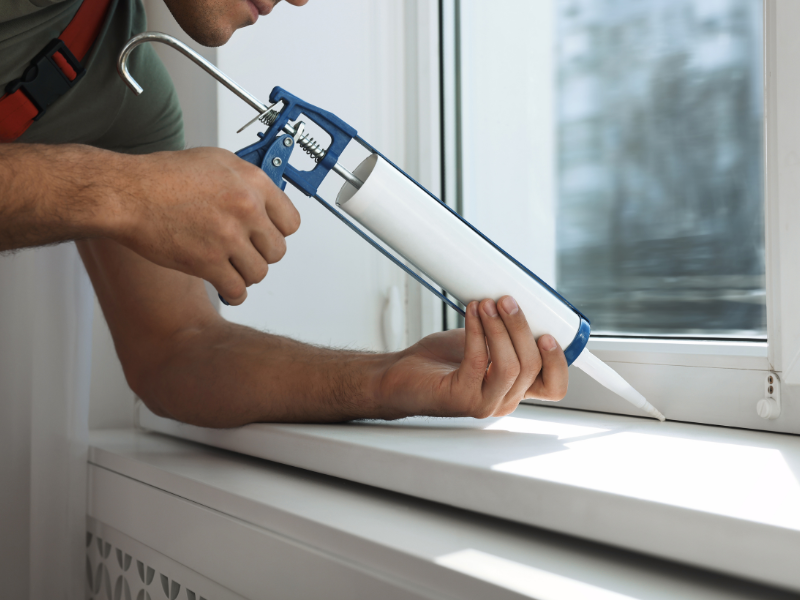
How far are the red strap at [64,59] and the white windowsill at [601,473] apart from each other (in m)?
0.44

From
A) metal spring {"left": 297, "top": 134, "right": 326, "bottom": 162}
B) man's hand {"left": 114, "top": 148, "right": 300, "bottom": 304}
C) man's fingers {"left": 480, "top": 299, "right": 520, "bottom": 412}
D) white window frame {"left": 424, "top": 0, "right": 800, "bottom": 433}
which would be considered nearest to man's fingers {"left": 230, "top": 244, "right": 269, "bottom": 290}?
man's hand {"left": 114, "top": 148, "right": 300, "bottom": 304}

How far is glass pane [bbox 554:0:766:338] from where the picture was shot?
77 centimetres

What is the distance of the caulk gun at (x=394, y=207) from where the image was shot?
592 mm

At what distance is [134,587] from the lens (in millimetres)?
782

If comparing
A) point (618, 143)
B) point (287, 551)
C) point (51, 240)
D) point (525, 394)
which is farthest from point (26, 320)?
point (618, 143)

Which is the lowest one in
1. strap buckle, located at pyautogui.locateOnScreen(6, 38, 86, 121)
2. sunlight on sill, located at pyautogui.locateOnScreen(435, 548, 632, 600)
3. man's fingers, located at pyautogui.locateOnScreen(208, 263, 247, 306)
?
sunlight on sill, located at pyautogui.locateOnScreen(435, 548, 632, 600)

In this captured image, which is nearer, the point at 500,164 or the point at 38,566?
the point at 38,566

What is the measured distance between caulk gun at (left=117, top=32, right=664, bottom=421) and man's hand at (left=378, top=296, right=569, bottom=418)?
0.02 metres

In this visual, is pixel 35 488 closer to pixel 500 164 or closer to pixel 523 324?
pixel 523 324

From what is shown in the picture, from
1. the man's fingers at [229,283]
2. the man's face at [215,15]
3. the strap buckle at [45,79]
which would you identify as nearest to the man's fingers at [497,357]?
the man's fingers at [229,283]

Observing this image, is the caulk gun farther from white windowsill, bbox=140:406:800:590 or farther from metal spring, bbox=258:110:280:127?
white windowsill, bbox=140:406:800:590

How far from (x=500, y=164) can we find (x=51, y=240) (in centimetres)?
70

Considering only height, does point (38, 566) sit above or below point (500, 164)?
below

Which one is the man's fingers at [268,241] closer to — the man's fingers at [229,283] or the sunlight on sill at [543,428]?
the man's fingers at [229,283]
